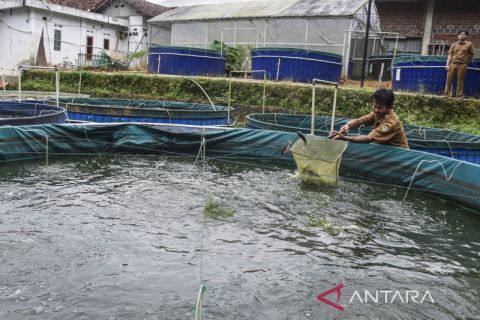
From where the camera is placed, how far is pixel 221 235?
18.2 feet

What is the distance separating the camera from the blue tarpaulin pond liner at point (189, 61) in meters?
22.1

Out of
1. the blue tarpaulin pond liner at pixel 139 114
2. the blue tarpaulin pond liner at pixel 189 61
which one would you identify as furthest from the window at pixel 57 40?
the blue tarpaulin pond liner at pixel 139 114

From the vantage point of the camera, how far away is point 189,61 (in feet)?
72.5

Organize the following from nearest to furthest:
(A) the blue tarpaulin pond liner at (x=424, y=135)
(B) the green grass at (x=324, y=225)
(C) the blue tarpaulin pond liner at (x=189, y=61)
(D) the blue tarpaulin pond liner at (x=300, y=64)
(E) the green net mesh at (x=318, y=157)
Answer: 1. (B) the green grass at (x=324, y=225)
2. (E) the green net mesh at (x=318, y=157)
3. (A) the blue tarpaulin pond liner at (x=424, y=135)
4. (D) the blue tarpaulin pond liner at (x=300, y=64)
5. (C) the blue tarpaulin pond liner at (x=189, y=61)

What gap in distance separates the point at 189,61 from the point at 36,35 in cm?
1262

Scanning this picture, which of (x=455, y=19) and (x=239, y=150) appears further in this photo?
(x=455, y=19)

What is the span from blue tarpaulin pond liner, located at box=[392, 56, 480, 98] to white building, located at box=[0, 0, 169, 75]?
22025 mm

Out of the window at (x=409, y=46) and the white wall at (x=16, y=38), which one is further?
the white wall at (x=16, y=38)

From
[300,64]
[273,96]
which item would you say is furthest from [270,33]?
[273,96]

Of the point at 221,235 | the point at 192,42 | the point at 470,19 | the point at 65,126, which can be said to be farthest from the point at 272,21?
the point at 221,235

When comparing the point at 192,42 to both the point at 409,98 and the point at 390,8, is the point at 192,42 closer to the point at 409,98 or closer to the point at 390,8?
the point at 390,8

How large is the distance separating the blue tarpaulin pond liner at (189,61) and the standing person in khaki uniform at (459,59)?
11.6 m

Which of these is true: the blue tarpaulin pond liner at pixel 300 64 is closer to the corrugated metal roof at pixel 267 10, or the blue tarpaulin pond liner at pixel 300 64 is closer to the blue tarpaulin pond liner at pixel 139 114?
the corrugated metal roof at pixel 267 10

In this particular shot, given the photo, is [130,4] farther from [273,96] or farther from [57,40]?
[273,96]
